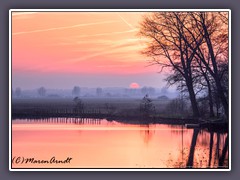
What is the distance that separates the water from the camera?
30.0ft

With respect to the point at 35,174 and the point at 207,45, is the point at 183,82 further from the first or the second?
the point at 35,174

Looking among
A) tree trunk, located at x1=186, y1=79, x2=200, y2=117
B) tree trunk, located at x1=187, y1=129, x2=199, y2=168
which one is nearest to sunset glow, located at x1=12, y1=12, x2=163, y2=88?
tree trunk, located at x1=186, y1=79, x2=200, y2=117

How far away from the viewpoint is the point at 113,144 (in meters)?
9.27

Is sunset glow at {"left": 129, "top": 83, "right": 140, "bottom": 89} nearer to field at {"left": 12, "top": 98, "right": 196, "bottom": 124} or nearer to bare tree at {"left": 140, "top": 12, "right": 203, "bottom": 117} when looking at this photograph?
field at {"left": 12, "top": 98, "right": 196, "bottom": 124}

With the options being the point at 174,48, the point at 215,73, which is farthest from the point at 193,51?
the point at 215,73

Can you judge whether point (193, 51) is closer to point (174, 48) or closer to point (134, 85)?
point (174, 48)

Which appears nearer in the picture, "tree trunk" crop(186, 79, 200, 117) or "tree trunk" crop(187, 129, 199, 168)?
"tree trunk" crop(187, 129, 199, 168)

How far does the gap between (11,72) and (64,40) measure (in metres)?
0.71

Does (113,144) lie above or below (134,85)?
below

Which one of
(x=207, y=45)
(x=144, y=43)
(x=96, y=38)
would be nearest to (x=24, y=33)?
(x=96, y=38)

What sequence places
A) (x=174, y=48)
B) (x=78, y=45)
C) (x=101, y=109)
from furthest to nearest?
(x=174, y=48) < (x=101, y=109) < (x=78, y=45)

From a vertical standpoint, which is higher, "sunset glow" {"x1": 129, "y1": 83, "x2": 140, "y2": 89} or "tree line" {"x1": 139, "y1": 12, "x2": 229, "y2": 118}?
"tree line" {"x1": 139, "y1": 12, "x2": 229, "y2": 118}

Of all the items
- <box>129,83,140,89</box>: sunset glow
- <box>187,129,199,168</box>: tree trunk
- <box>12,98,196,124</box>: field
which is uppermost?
<box>129,83,140,89</box>: sunset glow

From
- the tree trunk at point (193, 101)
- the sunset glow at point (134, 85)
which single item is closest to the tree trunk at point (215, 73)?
the tree trunk at point (193, 101)
